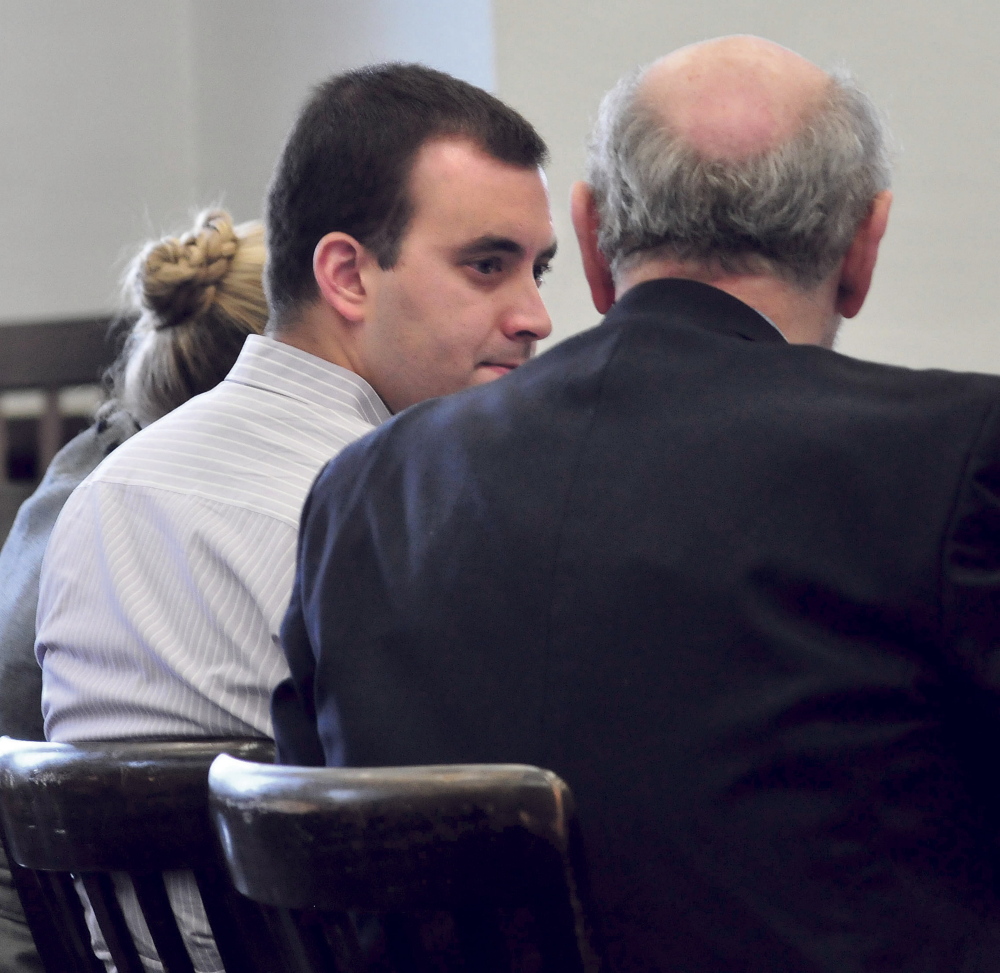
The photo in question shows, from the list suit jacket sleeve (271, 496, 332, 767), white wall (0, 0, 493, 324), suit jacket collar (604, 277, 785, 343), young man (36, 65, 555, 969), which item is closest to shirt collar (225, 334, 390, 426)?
young man (36, 65, 555, 969)

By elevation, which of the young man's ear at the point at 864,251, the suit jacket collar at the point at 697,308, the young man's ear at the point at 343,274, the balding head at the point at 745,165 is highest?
the balding head at the point at 745,165

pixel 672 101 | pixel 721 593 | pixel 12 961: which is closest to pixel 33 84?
pixel 12 961

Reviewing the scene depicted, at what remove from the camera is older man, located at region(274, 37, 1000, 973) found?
2.52 ft

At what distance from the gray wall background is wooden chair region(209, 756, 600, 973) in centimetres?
145

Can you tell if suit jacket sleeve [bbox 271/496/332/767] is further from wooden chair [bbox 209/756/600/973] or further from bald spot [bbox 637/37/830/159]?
bald spot [bbox 637/37/830/159]

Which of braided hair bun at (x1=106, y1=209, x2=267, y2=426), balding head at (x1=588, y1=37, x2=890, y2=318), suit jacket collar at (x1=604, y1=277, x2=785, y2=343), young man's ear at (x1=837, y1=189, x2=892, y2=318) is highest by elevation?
balding head at (x1=588, y1=37, x2=890, y2=318)

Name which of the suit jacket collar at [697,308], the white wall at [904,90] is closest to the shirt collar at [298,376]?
the suit jacket collar at [697,308]

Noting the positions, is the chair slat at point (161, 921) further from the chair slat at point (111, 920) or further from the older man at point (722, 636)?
the older man at point (722, 636)

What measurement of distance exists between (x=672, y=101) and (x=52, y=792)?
0.62m

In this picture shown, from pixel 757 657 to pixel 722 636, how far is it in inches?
0.9

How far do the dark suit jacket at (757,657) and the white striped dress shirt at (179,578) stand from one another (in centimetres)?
27

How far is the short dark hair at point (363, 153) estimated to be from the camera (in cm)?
136

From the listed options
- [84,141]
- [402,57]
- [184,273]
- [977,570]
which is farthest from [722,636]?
[84,141]

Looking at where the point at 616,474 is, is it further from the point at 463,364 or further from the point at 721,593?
the point at 463,364
